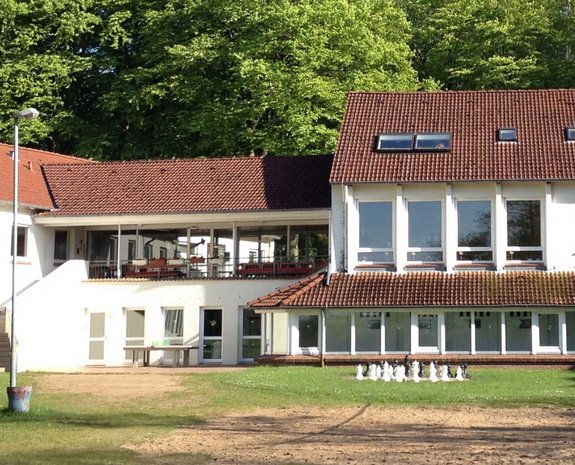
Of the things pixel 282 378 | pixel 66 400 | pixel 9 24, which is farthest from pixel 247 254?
pixel 9 24

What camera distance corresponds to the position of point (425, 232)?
35.9m

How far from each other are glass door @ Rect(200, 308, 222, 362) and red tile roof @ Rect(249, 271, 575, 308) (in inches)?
159

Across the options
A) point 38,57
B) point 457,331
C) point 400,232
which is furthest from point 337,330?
point 38,57

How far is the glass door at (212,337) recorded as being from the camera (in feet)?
127

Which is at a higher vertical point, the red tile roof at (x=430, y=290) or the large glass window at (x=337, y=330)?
the red tile roof at (x=430, y=290)

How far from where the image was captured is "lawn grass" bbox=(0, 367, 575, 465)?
1814 centimetres

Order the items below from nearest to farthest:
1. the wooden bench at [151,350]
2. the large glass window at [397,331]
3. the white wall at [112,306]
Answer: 1. the large glass window at [397,331]
2. the wooden bench at [151,350]
3. the white wall at [112,306]

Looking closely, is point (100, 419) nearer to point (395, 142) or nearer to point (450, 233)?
point (450, 233)

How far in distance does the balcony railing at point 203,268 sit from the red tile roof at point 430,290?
10.3ft

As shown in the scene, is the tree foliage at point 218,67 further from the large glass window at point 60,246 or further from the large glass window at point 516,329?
the large glass window at point 516,329

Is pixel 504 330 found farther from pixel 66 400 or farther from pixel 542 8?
pixel 542 8

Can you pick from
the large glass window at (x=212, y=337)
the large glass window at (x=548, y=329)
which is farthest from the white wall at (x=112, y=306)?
the large glass window at (x=548, y=329)

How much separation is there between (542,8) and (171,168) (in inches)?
1066

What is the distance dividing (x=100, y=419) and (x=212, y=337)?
55.4 ft
